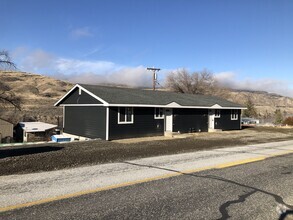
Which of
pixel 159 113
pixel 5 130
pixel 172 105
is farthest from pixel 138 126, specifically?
pixel 5 130

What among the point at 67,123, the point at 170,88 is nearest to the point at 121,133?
the point at 67,123

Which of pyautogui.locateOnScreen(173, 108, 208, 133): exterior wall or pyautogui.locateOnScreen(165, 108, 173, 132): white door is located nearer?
pyautogui.locateOnScreen(165, 108, 173, 132): white door

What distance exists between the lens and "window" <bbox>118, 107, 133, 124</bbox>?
21750 mm

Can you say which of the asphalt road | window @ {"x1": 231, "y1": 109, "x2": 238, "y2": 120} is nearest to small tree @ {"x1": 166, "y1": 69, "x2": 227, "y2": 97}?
window @ {"x1": 231, "y1": 109, "x2": 238, "y2": 120}

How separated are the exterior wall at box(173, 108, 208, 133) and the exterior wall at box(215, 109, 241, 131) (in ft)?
7.38

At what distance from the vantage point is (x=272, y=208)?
558 centimetres

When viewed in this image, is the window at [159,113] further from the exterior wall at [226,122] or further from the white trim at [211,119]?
the exterior wall at [226,122]

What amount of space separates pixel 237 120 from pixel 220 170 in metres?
25.6

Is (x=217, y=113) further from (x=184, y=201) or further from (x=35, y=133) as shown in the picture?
(x=184, y=201)

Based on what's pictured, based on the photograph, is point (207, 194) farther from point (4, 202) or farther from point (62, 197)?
point (4, 202)

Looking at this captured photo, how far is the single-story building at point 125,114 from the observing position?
21.4m

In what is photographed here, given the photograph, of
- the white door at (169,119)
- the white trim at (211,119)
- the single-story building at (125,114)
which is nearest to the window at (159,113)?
the single-story building at (125,114)

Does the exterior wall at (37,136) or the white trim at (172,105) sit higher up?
the white trim at (172,105)

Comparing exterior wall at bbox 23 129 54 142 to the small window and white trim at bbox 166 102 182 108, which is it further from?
the small window
